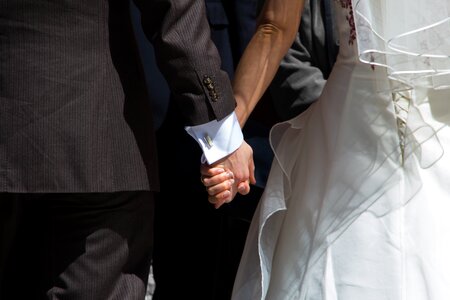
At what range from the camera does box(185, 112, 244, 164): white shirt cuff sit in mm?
1900

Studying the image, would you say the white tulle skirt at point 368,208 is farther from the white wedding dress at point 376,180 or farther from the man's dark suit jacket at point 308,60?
the man's dark suit jacket at point 308,60

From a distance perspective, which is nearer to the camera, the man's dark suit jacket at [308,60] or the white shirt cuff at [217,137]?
the white shirt cuff at [217,137]

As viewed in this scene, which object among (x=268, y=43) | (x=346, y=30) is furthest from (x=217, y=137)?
(x=346, y=30)

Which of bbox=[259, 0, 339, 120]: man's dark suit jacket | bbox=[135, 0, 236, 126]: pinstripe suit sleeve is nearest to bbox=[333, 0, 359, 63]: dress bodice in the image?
bbox=[135, 0, 236, 126]: pinstripe suit sleeve

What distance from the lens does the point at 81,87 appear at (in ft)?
5.94

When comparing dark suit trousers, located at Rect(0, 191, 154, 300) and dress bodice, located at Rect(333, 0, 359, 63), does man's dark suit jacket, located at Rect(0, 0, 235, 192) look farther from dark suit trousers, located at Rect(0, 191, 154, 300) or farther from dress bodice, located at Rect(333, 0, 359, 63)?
dress bodice, located at Rect(333, 0, 359, 63)

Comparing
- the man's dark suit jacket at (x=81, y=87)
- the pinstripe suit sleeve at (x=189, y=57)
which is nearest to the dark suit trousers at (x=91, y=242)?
the man's dark suit jacket at (x=81, y=87)

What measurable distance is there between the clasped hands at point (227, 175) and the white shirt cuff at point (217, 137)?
18 millimetres

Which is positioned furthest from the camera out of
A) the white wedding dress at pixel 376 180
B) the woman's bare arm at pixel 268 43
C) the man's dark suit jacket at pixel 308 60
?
the man's dark suit jacket at pixel 308 60

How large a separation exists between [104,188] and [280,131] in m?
0.46

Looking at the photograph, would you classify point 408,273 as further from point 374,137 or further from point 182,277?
point 182,277

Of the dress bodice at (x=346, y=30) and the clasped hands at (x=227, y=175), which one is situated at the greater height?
the dress bodice at (x=346, y=30)

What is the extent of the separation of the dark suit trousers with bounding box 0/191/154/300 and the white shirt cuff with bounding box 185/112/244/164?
171mm

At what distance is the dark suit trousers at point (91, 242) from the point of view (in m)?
1.91
